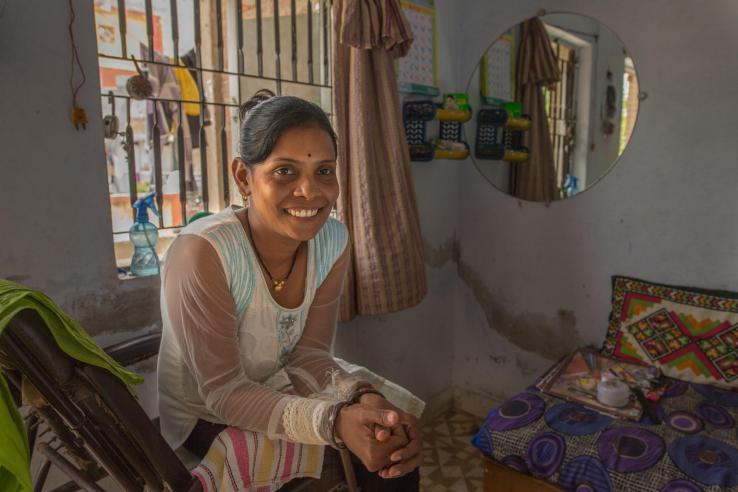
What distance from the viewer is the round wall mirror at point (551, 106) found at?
6.93 feet

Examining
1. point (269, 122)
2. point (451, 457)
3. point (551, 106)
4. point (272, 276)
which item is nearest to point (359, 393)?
point (272, 276)

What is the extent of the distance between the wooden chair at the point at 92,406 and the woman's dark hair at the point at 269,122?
58cm

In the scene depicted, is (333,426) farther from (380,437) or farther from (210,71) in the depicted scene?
(210,71)

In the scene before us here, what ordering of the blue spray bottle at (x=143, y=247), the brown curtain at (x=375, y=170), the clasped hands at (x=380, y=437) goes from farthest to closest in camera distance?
the brown curtain at (x=375, y=170) → the blue spray bottle at (x=143, y=247) → the clasped hands at (x=380, y=437)

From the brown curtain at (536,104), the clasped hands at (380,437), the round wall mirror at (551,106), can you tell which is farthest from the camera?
the brown curtain at (536,104)

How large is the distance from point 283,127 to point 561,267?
166 cm

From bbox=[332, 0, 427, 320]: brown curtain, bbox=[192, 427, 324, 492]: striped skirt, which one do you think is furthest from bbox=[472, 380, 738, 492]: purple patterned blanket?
bbox=[192, 427, 324, 492]: striped skirt

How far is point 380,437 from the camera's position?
38.8 inches

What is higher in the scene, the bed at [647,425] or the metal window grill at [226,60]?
the metal window grill at [226,60]

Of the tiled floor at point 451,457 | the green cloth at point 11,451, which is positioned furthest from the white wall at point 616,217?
the green cloth at point 11,451

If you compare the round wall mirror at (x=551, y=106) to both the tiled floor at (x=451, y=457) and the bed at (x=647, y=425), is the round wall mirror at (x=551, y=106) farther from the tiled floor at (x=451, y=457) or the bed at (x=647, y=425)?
the tiled floor at (x=451, y=457)

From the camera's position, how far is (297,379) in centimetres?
132

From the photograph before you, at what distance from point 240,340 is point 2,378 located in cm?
67

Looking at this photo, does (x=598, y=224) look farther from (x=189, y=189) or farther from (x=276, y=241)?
(x=189, y=189)
